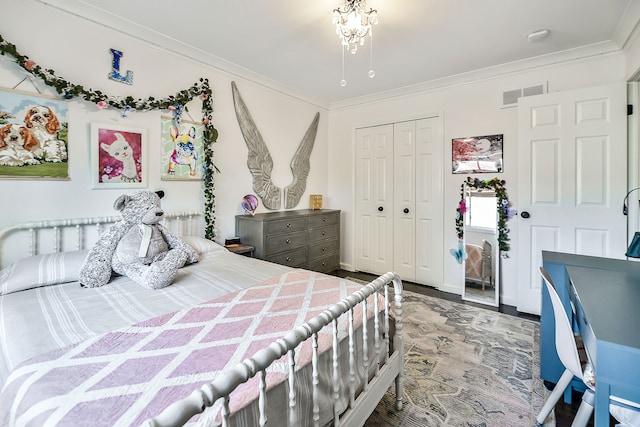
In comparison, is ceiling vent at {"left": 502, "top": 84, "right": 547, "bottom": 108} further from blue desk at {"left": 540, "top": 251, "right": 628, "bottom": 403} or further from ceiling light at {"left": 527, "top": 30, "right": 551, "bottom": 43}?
blue desk at {"left": 540, "top": 251, "right": 628, "bottom": 403}

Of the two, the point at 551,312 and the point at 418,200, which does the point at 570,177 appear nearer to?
the point at 418,200

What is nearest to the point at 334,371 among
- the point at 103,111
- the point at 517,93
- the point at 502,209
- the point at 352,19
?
the point at 352,19

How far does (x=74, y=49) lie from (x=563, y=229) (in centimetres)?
439

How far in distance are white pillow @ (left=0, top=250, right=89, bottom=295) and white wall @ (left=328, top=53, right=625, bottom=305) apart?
132 inches

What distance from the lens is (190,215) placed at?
2732 millimetres

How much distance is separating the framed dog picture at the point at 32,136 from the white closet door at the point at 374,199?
11.0 feet

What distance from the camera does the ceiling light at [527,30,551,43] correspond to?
7.84 feet

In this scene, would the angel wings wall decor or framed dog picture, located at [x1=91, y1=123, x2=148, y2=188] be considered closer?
framed dog picture, located at [x1=91, y1=123, x2=148, y2=188]

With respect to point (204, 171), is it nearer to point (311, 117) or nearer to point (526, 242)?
point (311, 117)

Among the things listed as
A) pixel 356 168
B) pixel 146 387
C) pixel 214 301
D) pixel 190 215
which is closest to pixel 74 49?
pixel 190 215

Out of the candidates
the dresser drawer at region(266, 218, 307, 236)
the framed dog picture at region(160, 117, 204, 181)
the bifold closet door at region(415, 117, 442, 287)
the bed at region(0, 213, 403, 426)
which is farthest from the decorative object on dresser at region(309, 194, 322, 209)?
the bed at region(0, 213, 403, 426)

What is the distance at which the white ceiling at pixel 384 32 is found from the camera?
2053mm

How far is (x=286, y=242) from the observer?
10.7 feet

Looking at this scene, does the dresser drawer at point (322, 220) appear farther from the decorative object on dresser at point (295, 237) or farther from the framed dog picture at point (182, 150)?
the framed dog picture at point (182, 150)
